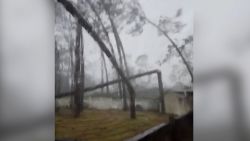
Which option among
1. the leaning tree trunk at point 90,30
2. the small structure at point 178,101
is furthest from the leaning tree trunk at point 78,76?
the small structure at point 178,101

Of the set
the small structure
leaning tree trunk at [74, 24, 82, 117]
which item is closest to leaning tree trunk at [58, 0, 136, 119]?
leaning tree trunk at [74, 24, 82, 117]

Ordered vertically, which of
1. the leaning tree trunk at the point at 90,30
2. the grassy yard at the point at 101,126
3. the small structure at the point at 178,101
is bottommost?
the grassy yard at the point at 101,126

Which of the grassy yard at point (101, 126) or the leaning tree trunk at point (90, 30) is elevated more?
the leaning tree trunk at point (90, 30)

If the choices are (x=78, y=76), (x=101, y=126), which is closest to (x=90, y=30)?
(x=78, y=76)

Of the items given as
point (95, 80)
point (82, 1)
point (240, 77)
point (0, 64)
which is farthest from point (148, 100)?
point (0, 64)

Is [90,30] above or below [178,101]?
Result: above

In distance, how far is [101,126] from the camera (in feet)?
4.58

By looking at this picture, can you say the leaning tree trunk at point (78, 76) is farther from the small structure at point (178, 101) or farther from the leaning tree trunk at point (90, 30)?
the small structure at point (178, 101)

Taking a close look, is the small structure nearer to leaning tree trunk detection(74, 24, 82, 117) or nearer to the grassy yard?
the grassy yard

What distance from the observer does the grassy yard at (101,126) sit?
4.54 feet

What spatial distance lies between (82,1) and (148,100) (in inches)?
18.9

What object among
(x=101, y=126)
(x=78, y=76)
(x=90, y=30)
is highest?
(x=90, y=30)

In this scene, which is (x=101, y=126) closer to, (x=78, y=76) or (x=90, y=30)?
(x=78, y=76)

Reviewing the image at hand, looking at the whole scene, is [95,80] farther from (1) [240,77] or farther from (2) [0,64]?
(1) [240,77]
